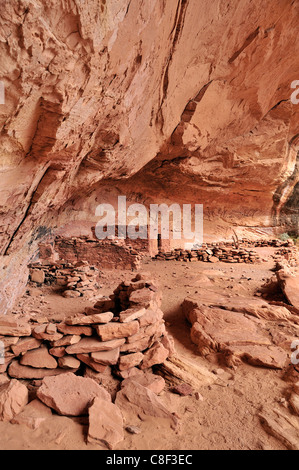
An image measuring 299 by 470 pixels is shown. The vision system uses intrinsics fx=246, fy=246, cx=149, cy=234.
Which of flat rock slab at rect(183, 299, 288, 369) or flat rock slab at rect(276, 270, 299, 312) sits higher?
flat rock slab at rect(276, 270, 299, 312)

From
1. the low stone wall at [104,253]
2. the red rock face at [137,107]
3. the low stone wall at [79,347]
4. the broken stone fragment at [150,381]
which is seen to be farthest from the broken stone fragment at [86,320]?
the low stone wall at [104,253]

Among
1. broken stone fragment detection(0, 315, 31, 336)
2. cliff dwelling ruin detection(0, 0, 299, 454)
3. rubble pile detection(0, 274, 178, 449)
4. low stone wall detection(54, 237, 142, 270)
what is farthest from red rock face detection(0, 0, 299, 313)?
rubble pile detection(0, 274, 178, 449)

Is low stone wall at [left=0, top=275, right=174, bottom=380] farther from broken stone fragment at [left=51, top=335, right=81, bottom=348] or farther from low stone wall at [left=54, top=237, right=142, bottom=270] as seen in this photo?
low stone wall at [left=54, top=237, right=142, bottom=270]

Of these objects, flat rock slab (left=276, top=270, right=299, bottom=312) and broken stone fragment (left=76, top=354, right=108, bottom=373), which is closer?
broken stone fragment (left=76, top=354, right=108, bottom=373)

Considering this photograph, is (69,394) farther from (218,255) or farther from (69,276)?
(218,255)

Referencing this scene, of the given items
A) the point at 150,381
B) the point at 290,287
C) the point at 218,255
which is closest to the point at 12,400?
the point at 150,381

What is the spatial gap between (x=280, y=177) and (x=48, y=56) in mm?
11630

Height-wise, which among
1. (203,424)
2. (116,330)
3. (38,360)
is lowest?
(203,424)

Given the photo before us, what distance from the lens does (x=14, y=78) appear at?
2133 mm

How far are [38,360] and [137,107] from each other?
15.1ft

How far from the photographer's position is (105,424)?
1.67 meters

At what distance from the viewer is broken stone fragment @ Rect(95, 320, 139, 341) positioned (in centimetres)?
228

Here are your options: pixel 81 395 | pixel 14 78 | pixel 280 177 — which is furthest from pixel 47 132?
pixel 280 177

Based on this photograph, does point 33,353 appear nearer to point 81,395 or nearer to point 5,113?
point 81,395
